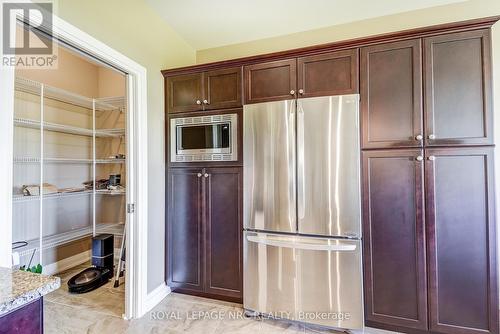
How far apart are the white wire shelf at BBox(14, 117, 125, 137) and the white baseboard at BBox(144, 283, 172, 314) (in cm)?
200

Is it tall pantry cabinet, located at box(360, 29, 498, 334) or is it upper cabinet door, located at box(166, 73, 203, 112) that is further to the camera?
upper cabinet door, located at box(166, 73, 203, 112)

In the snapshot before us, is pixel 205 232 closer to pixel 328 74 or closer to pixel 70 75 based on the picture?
pixel 328 74

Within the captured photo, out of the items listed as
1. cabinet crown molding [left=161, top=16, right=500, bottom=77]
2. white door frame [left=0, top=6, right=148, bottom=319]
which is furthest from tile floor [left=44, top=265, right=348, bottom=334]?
cabinet crown molding [left=161, top=16, right=500, bottom=77]

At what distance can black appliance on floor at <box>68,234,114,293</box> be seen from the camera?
2492mm

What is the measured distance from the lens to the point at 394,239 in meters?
1.79

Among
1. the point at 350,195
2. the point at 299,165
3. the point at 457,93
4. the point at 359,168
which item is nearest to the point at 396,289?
the point at 350,195

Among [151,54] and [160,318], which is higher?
[151,54]

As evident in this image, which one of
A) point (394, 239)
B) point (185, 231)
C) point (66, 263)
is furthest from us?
point (66, 263)

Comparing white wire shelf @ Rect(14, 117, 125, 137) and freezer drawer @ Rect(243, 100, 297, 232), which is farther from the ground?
white wire shelf @ Rect(14, 117, 125, 137)

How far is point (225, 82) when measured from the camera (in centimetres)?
220

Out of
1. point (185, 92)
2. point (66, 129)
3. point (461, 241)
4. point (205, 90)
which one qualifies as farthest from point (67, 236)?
point (461, 241)

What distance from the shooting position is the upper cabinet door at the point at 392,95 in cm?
174

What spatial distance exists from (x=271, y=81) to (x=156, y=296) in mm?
2146

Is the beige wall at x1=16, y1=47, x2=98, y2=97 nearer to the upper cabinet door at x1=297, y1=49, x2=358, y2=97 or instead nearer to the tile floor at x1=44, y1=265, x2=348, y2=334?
the tile floor at x1=44, y1=265, x2=348, y2=334
